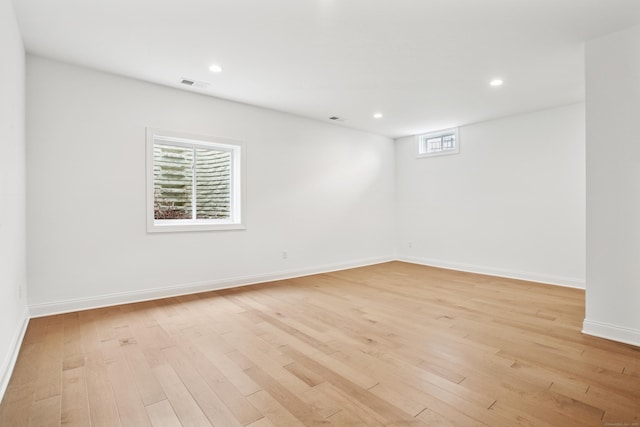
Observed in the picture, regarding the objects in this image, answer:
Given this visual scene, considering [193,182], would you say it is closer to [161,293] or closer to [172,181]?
[172,181]

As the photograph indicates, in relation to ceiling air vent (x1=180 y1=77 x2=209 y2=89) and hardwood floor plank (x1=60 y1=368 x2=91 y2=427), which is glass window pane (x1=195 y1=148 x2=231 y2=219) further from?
hardwood floor plank (x1=60 y1=368 x2=91 y2=427)

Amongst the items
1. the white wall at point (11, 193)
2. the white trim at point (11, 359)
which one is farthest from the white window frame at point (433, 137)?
the white trim at point (11, 359)

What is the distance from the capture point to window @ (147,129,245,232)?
13.1ft

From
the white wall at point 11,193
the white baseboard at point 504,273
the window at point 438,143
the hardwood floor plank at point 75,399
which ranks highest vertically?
the window at point 438,143

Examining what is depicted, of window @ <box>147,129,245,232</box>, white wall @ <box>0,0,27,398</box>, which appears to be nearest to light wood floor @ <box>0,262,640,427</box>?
white wall @ <box>0,0,27,398</box>

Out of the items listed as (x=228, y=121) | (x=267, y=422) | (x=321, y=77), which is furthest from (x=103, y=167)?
(x=267, y=422)

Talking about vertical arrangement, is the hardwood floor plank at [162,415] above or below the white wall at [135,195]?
below

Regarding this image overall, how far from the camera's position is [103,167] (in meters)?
3.52

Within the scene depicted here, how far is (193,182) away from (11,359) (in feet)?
8.58

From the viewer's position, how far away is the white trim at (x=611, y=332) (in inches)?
101

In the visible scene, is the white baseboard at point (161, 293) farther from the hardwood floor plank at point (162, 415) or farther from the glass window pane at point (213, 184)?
the hardwood floor plank at point (162, 415)

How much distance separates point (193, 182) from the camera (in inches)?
171

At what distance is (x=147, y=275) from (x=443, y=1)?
399 cm

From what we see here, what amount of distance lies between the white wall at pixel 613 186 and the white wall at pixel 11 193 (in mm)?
4359
